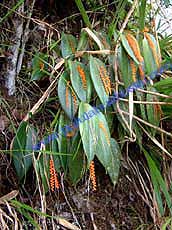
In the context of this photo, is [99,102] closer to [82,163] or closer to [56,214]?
[82,163]

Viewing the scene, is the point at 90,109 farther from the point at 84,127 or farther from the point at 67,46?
the point at 67,46

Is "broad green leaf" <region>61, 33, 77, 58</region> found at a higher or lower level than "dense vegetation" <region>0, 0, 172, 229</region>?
higher

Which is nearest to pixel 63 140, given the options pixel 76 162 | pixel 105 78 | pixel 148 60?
pixel 76 162

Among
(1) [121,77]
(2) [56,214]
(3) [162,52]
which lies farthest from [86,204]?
(3) [162,52]

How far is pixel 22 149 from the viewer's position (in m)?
0.80

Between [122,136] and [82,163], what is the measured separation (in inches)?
4.9

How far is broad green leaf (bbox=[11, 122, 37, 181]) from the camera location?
2.62 ft

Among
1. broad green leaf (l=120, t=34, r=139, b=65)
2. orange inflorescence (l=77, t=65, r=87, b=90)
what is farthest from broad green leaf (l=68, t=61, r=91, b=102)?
broad green leaf (l=120, t=34, r=139, b=65)

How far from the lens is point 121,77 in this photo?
913 mm

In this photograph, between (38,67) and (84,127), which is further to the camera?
(38,67)

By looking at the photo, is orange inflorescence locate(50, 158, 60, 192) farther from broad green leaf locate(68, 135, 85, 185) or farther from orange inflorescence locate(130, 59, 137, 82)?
orange inflorescence locate(130, 59, 137, 82)

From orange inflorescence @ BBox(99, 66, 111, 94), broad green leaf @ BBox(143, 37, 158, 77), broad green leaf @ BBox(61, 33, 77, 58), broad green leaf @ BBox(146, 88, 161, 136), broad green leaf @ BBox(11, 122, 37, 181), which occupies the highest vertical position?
broad green leaf @ BBox(61, 33, 77, 58)

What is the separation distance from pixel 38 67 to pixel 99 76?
162 millimetres

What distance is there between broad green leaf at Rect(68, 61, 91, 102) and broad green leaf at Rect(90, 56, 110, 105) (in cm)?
2
